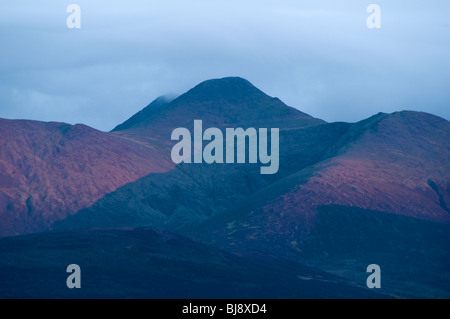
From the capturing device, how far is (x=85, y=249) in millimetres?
69000

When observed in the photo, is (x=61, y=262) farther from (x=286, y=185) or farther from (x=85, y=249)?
(x=286, y=185)

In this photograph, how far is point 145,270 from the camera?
211ft

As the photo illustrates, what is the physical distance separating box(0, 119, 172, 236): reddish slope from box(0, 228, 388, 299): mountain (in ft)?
82.4

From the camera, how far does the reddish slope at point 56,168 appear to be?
9981 centimetres

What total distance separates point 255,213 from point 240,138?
2955cm

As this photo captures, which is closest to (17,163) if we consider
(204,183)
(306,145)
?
(204,183)

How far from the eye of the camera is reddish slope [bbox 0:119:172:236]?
3930 inches

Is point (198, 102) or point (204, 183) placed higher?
point (198, 102)

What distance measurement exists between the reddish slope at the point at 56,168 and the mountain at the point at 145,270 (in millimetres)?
25116

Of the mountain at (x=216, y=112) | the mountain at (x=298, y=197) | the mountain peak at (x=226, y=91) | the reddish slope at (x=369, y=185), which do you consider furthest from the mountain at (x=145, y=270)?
the mountain peak at (x=226, y=91)

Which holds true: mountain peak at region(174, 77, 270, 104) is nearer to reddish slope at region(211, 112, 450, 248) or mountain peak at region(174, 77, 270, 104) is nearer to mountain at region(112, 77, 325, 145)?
mountain at region(112, 77, 325, 145)

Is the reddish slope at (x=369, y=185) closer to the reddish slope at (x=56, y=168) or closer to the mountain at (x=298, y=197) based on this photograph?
the mountain at (x=298, y=197)

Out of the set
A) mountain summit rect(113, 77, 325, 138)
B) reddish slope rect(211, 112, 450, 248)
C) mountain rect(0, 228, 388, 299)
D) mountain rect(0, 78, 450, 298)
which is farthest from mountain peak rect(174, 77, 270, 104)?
mountain rect(0, 228, 388, 299)
